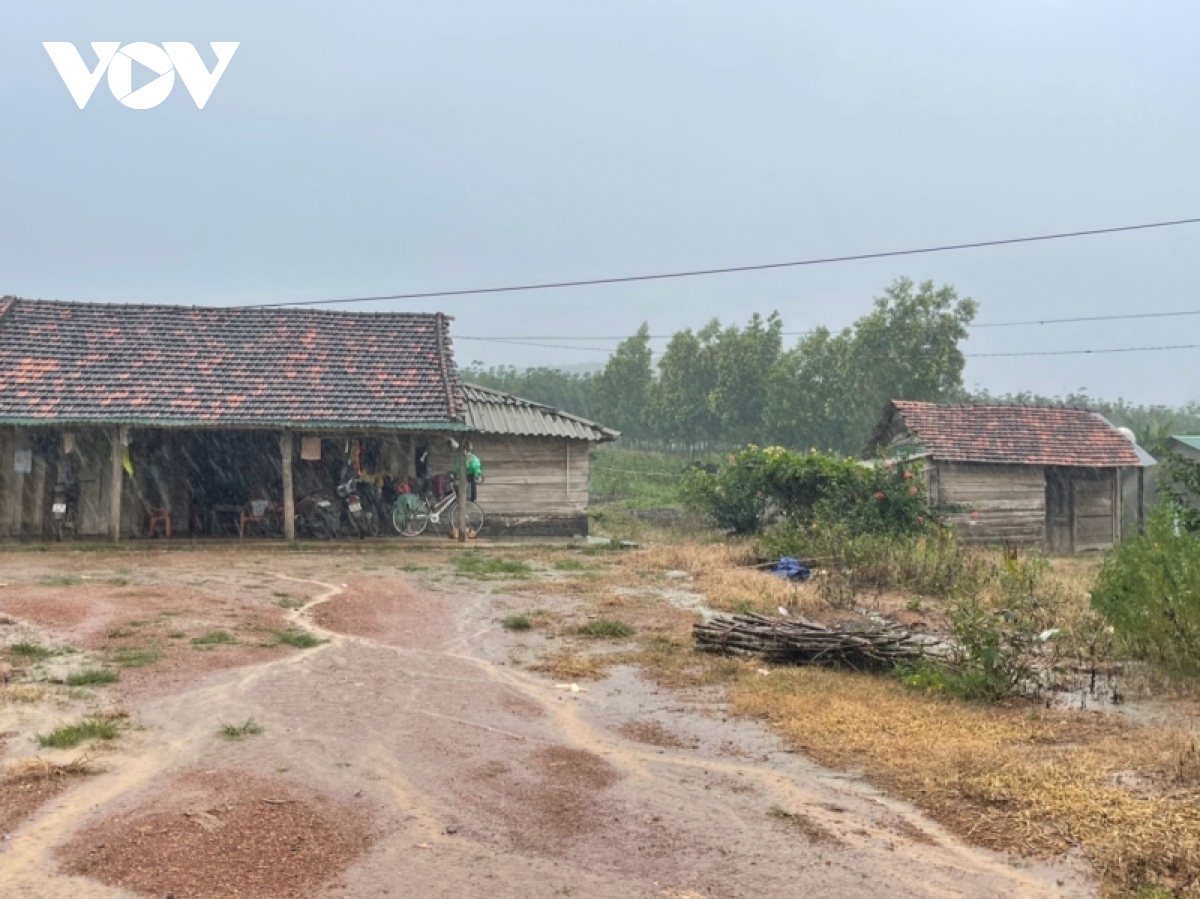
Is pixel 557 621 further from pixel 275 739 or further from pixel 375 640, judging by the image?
pixel 275 739

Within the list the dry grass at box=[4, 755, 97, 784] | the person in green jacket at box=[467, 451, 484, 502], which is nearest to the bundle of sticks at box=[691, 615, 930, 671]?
the dry grass at box=[4, 755, 97, 784]

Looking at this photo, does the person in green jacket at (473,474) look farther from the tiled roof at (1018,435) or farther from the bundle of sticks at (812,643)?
the bundle of sticks at (812,643)

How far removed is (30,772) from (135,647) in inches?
153

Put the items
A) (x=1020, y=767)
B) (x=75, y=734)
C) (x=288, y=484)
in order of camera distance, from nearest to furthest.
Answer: (x=1020, y=767)
(x=75, y=734)
(x=288, y=484)

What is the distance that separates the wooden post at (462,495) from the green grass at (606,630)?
911cm

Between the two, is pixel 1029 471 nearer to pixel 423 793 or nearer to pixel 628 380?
pixel 423 793

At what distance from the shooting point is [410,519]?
21.0 metres

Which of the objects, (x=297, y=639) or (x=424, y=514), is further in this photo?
(x=424, y=514)

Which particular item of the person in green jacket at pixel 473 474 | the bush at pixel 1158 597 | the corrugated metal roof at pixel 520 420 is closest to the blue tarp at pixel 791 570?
the corrugated metal roof at pixel 520 420

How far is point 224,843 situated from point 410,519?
15952 mm

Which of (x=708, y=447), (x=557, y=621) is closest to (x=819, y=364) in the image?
(x=708, y=447)

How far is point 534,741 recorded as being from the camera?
7297 mm

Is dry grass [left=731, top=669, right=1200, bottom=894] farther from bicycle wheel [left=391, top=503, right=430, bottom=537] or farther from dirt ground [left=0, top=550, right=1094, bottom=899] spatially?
bicycle wheel [left=391, top=503, right=430, bottom=537]

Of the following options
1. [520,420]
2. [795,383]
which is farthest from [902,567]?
[795,383]
